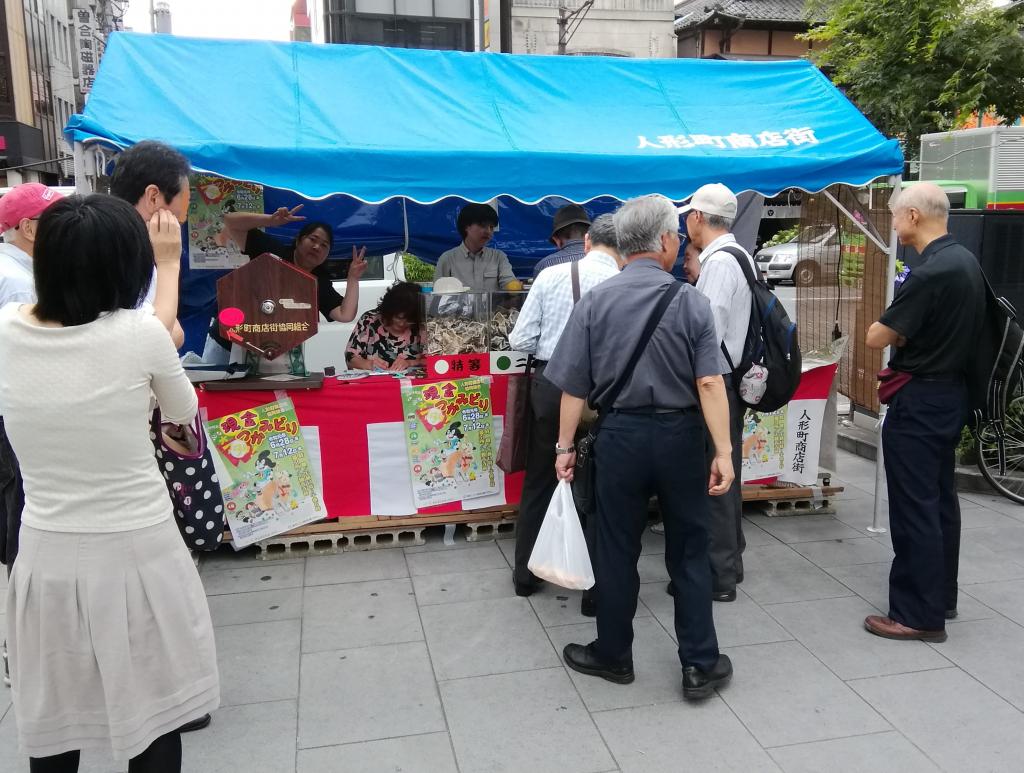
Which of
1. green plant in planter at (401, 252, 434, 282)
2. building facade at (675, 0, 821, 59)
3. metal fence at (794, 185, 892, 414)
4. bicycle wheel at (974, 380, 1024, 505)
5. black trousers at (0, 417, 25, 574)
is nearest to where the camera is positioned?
black trousers at (0, 417, 25, 574)

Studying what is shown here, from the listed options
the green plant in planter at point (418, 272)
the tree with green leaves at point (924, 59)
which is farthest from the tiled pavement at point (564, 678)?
the tree with green leaves at point (924, 59)

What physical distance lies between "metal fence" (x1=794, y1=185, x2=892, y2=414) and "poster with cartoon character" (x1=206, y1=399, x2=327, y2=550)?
3.75 meters

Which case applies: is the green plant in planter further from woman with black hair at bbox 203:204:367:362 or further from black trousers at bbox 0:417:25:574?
black trousers at bbox 0:417:25:574

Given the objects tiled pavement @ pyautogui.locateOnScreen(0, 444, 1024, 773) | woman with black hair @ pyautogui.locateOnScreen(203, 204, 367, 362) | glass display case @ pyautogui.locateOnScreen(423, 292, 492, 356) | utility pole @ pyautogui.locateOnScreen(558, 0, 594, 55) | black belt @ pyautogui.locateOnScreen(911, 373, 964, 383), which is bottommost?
tiled pavement @ pyautogui.locateOnScreen(0, 444, 1024, 773)

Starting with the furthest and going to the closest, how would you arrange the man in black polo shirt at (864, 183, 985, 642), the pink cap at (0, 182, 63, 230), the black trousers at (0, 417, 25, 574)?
the man in black polo shirt at (864, 183, 985, 642) < the pink cap at (0, 182, 63, 230) < the black trousers at (0, 417, 25, 574)

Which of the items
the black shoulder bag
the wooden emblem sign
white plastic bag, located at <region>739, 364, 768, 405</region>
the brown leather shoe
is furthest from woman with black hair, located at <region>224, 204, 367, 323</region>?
the brown leather shoe

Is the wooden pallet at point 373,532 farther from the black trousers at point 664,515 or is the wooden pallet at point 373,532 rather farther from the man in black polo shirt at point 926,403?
the man in black polo shirt at point 926,403

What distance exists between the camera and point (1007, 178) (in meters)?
6.93

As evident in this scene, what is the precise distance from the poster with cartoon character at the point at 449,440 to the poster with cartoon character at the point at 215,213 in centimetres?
153

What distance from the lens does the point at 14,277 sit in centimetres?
285

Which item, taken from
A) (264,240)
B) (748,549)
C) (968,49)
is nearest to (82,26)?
(264,240)

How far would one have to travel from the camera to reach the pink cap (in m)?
2.88

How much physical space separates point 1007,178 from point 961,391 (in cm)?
449

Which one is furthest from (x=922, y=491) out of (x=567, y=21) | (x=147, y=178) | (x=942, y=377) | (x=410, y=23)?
(x=567, y=21)
